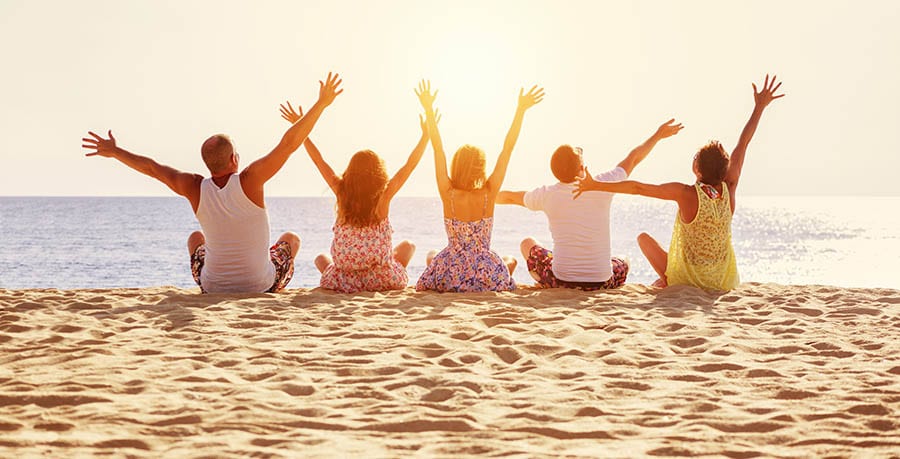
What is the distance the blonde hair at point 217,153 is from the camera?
21.4 ft

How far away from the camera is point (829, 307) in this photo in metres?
6.44

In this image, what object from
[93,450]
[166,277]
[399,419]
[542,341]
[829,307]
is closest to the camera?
[93,450]

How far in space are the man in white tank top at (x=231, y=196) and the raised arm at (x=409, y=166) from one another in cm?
104

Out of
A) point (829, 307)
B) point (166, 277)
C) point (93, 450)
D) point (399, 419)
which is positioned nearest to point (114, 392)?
point (93, 450)

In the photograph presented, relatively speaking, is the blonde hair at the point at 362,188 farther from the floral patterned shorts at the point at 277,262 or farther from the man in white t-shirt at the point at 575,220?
the man in white t-shirt at the point at 575,220

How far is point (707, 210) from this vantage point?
723 centimetres

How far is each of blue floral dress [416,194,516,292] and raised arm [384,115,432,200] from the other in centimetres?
46

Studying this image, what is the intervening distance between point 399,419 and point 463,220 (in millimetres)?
3986

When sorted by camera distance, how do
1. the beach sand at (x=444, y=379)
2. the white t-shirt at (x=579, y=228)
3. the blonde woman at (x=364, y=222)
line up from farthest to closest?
1. the white t-shirt at (x=579, y=228)
2. the blonde woman at (x=364, y=222)
3. the beach sand at (x=444, y=379)

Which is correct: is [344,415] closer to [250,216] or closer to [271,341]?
[271,341]

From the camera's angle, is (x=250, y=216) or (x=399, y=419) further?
(x=250, y=216)

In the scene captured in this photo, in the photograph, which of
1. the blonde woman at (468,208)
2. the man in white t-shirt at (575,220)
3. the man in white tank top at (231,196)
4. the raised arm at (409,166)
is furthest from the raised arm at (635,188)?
the man in white tank top at (231,196)

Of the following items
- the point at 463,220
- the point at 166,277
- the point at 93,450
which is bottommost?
the point at 166,277

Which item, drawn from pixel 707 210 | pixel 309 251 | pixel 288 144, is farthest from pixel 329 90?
pixel 309 251
